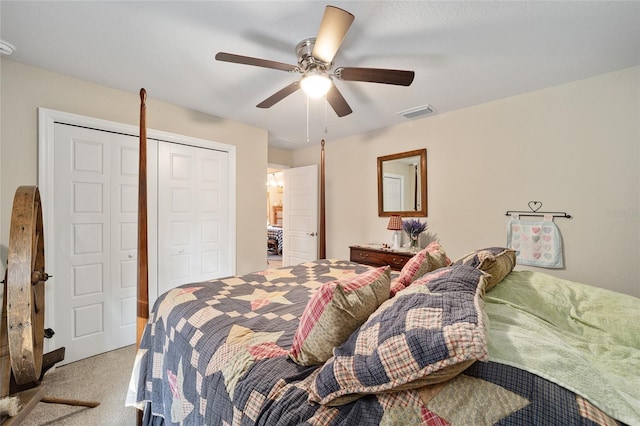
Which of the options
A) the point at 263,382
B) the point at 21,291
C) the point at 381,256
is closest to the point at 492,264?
the point at 263,382

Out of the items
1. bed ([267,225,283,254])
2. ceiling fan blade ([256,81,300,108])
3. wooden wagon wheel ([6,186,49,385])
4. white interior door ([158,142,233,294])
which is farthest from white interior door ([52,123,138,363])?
bed ([267,225,283,254])

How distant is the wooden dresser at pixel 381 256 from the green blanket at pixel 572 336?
4.40 feet

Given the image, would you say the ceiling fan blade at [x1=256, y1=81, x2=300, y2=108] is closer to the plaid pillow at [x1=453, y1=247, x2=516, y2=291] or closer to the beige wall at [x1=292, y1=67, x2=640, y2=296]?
the plaid pillow at [x1=453, y1=247, x2=516, y2=291]

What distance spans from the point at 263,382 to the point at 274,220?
967 cm

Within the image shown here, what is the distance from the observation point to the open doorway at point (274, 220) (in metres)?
6.98

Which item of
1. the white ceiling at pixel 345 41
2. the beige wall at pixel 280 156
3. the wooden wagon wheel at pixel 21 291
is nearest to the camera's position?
the wooden wagon wheel at pixel 21 291

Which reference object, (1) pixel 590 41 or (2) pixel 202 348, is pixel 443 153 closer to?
(1) pixel 590 41

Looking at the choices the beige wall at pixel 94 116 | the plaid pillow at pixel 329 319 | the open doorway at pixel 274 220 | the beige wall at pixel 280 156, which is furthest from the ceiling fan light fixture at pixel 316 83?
the open doorway at pixel 274 220

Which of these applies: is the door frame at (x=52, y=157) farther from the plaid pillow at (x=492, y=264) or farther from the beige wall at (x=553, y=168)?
the plaid pillow at (x=492, y=264)

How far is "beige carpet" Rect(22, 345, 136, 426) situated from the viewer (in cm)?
172

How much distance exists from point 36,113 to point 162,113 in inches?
38.5

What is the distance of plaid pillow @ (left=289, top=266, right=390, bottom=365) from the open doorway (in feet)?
13.9

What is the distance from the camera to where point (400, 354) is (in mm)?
674

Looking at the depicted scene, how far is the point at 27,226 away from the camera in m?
1.27
